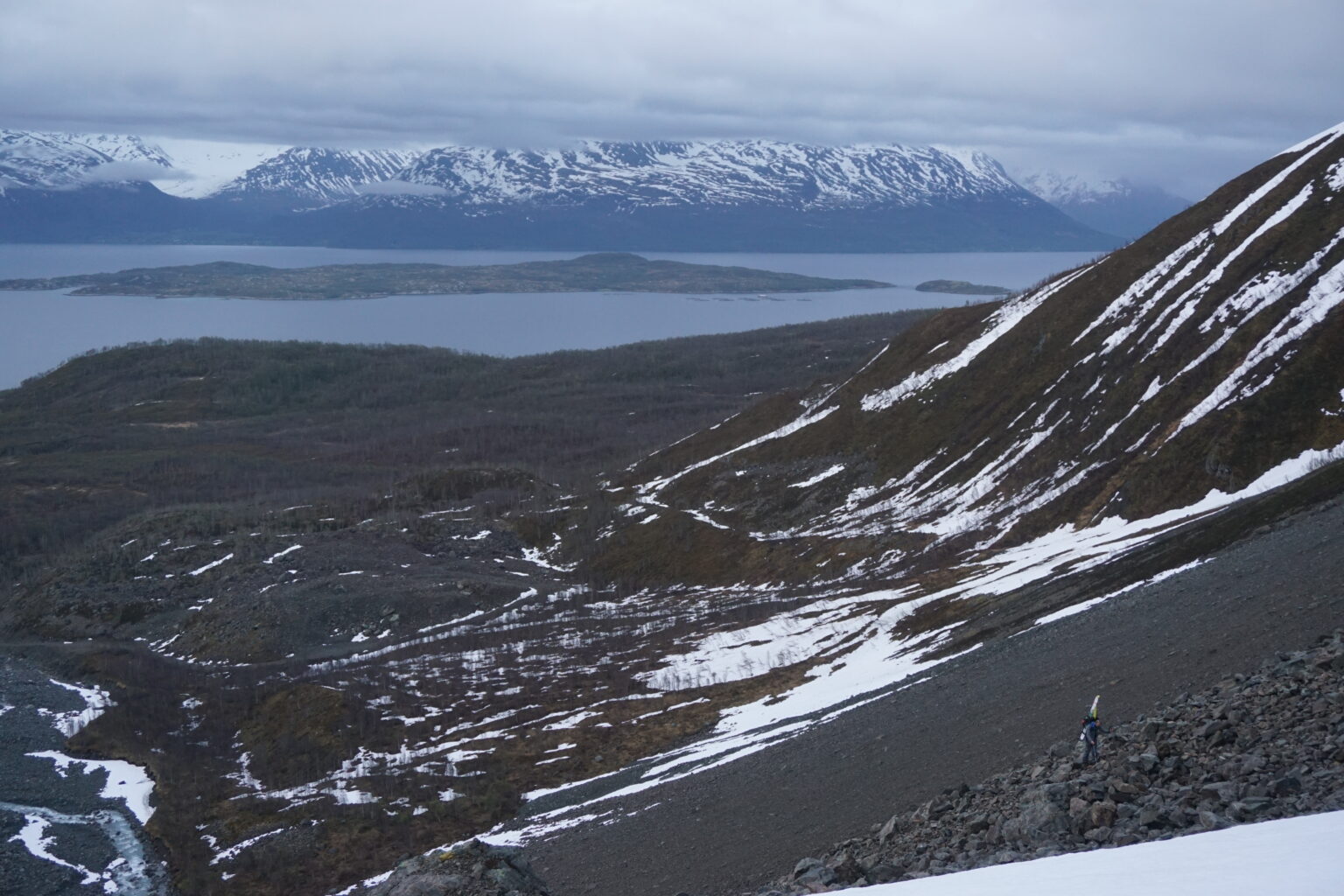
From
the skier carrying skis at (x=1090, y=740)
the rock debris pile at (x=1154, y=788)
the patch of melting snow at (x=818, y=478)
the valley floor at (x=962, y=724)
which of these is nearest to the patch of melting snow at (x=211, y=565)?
the patch of melting snow at (x=818, y=478)

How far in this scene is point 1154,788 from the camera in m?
12.8

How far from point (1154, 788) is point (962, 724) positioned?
9.40 m

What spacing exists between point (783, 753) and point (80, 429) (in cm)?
11942

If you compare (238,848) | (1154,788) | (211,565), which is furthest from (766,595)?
(1154,788)

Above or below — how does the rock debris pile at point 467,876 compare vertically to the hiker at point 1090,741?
below

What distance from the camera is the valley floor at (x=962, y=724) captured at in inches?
744

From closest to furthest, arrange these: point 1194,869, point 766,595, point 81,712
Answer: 1. point 1194,869
2. point 81,712
3. point 766,595

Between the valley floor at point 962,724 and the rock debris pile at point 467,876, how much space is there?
2.75 meters

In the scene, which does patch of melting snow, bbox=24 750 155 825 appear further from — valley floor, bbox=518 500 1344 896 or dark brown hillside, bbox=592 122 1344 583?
dark brown hillside, bbox=592 122 1344 583

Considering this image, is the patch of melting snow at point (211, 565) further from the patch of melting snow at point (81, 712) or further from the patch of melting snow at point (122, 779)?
the patch of melting snow at point (122, 779)

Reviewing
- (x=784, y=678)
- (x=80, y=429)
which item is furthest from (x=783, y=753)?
(x=80, y=429)

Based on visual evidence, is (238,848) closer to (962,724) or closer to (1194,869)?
(962,724)

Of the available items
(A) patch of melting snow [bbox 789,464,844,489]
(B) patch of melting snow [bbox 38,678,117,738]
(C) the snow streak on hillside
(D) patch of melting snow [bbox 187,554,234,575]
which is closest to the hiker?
(C) the snow streak on hillside

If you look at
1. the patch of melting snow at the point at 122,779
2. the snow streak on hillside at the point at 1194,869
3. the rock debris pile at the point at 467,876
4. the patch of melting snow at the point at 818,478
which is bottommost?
the patch of melting snow at the point at 122,779
